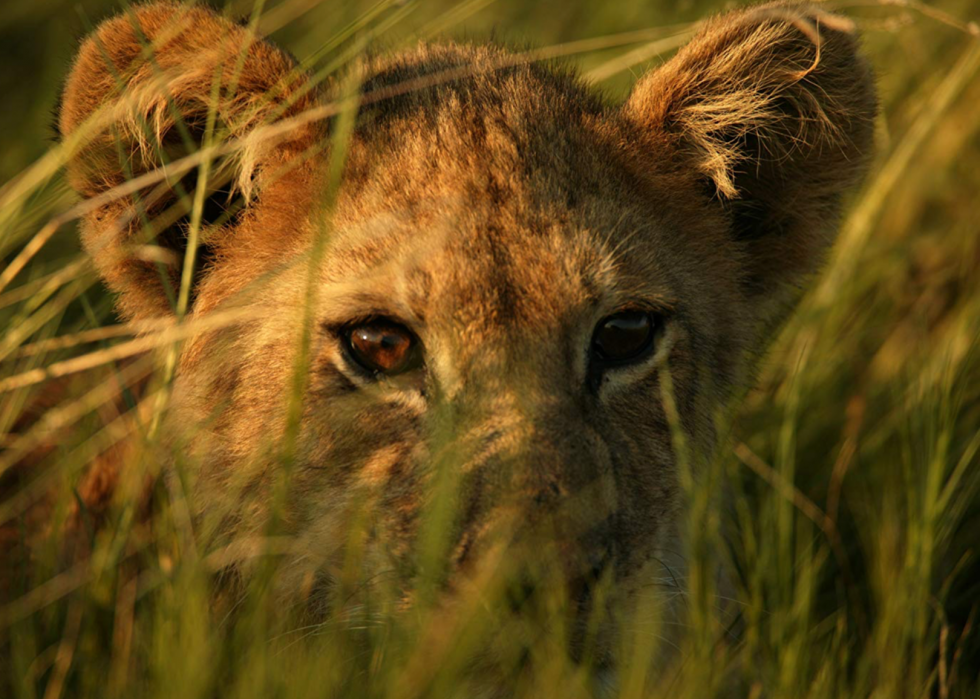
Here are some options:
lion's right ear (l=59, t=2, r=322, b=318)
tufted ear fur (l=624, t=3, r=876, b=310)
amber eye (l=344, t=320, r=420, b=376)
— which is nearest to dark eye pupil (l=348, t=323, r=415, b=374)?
amber eye (l=344, t=320, r=420, b=376)

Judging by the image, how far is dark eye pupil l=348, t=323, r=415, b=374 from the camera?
3.07 meters

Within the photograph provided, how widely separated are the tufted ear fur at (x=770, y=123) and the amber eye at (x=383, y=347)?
1.07 m

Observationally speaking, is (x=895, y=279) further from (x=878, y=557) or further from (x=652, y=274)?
(x=652, y=274)

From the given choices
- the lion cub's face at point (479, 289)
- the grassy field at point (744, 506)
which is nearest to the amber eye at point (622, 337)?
the lion cub's face at point (479, 289)

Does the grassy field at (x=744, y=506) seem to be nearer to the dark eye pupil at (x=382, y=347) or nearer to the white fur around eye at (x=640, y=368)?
the white fur around eye at (x=640, y=368)

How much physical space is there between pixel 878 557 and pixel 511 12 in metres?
4.04

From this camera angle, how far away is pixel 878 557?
383 centimetres

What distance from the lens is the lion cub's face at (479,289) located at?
9.36 feet

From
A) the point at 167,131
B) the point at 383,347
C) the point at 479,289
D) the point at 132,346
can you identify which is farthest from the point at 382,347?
the point at 167,131

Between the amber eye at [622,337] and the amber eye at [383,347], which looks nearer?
the amber eye at [383,347]

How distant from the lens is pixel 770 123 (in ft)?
12.1

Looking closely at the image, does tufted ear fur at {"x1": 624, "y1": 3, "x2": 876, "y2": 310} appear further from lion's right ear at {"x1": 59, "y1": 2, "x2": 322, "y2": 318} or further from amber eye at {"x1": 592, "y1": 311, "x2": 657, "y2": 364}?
lion's right ear at {"x1": 59, "y1": 2, "x2": 322, "y2": 318}

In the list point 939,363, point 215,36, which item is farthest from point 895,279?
point 215,36

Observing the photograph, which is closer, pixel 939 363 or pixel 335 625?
pixel 335 625
